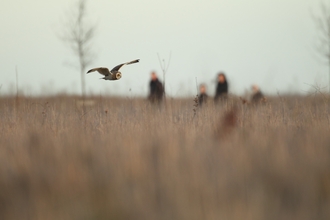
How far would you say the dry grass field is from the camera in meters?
2.32

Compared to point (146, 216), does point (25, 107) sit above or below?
above

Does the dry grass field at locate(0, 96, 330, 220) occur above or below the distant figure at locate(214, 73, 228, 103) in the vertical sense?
below

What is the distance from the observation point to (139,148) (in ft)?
10.6

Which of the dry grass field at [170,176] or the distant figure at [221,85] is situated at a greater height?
the distant figure at [221,85]

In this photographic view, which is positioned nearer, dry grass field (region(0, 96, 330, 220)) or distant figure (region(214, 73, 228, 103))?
dry grass field (region(0, 96, 330, 220))

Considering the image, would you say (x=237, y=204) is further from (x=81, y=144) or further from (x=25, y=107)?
(x=25, y=107)

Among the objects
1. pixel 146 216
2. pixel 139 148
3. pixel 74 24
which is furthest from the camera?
pixel 74 24

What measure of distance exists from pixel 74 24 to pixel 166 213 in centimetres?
Result: 1340

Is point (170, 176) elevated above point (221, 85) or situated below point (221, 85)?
below

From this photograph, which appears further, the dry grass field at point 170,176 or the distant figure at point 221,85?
the distant figure at point 221,85

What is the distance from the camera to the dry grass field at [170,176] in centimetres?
232

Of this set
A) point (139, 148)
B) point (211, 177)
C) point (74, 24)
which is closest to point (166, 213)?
point (211, 177)

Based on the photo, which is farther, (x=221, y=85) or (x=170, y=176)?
(x=221, y=85)

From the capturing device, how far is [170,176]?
264 cm
